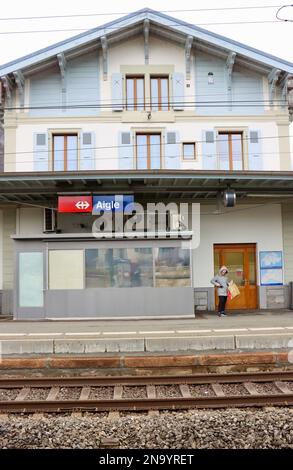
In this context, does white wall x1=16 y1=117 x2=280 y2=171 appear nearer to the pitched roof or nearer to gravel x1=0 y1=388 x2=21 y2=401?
the pitched roof

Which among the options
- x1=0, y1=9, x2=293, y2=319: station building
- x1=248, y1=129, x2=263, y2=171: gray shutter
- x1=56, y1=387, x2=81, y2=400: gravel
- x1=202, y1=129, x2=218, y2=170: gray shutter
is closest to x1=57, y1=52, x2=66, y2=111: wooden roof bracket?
x1=0, y1=9, x2=293, y2=319: station building

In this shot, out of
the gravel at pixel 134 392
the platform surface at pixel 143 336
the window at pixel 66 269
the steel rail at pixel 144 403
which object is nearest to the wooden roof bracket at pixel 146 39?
the window at pixel 66 269

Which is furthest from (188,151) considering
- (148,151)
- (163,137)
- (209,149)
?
(148,151)

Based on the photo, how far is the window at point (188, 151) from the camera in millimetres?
17172

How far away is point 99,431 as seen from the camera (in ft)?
18.2

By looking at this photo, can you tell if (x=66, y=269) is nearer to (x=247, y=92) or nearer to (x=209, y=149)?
(x=209, y=149)

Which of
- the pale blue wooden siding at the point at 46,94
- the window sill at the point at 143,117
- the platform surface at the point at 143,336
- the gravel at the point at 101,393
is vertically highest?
the pale blue wooden siding at the point at 46,94

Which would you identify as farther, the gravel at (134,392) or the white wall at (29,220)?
the white wall at (29,220)

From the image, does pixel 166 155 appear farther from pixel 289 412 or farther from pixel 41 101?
pixel 289 412

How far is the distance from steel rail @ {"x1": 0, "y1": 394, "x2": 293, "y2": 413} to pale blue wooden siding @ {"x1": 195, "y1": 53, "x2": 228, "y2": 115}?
12.6 metres

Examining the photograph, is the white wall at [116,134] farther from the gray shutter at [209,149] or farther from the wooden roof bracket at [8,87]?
the wooden roof bracket at [8,87]

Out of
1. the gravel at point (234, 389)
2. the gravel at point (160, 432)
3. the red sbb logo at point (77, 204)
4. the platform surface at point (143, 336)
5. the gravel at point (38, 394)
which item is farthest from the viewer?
the red sbb logo at point (77, 204)

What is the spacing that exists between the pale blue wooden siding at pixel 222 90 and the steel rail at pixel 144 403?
1257cm

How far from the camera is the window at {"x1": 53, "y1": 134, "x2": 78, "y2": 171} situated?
55.9ft
